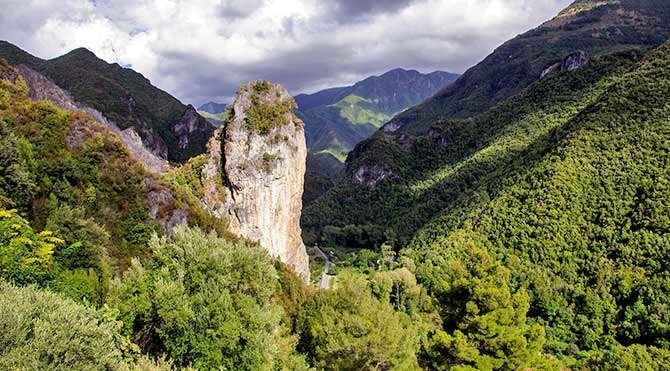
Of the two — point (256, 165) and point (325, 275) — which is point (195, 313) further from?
point (325, 275)

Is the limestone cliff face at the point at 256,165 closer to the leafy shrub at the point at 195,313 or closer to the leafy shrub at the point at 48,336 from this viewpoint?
the leafy shrub at the point at 195,313

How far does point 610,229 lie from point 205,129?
353 ft

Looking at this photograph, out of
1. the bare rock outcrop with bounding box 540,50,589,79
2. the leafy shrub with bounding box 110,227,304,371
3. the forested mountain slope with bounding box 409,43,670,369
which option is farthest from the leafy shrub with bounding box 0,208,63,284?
the bare rock outcrop with bounding box 540,50,589,79

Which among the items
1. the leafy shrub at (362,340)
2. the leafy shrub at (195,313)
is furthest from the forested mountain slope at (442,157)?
the leafy shrub at (195,313)

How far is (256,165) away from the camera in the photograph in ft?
159

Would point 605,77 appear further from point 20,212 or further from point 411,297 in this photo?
point 20,212

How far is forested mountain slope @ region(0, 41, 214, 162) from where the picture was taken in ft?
307

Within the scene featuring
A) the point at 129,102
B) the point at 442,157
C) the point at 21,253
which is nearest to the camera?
the point at 21,253

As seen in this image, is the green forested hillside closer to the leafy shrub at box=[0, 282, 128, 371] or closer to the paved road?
the leafy shrub at box=[0, 282, 128, 371]

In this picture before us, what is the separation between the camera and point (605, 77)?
104062 millimetres

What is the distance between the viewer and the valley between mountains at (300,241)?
13.7m

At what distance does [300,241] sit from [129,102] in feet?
254

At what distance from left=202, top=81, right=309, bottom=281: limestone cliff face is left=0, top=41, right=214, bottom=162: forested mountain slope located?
43.6m

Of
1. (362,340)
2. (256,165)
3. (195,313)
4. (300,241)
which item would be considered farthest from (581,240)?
(195,313)
